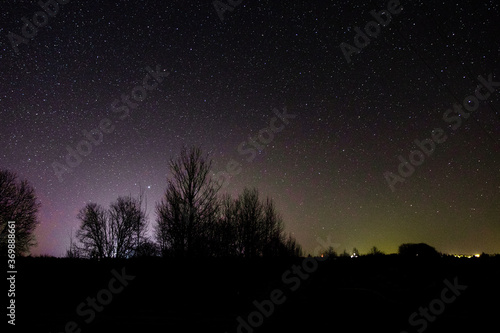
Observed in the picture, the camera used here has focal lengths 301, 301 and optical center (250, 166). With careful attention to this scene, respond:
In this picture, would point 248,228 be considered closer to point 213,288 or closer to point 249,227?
point 249,227

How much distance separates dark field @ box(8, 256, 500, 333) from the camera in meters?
9.49

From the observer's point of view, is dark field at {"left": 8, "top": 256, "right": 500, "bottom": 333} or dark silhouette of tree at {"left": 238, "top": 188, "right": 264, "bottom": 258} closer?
dark field at {"left": 8, "top": 256, "right": 500, "bottom": 333}

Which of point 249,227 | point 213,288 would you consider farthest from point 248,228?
point 213,288

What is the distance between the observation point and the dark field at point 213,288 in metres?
9.49

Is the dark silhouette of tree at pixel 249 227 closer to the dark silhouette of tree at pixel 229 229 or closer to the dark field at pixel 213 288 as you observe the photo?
the dark silhouette of tree at pixel 229 229

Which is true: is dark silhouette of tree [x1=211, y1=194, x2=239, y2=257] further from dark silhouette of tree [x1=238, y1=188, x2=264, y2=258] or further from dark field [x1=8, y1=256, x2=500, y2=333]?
dark field [x1=8, y1=256, x2=500, y2=333]

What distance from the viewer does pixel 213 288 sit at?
1529cm

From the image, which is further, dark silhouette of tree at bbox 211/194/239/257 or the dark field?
dark silhouette of tree at bbox 211/194/239/257

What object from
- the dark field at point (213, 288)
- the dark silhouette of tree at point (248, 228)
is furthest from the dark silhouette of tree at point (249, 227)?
the dark field at point (213, 288)

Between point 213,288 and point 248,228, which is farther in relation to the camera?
point 248,228

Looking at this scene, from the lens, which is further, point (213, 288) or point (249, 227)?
point (249, 227)

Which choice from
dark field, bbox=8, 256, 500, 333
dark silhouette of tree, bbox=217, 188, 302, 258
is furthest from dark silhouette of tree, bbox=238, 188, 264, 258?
dark field, bbox=8, 256, 500, 333

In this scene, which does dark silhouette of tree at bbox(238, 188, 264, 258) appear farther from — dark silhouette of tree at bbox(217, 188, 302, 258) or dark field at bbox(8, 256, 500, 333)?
dark field at bbox(8, 256, 500, 333)

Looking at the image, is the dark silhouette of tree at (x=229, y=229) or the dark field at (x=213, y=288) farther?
the dark silhouette of tree at (x=229, y=229)
